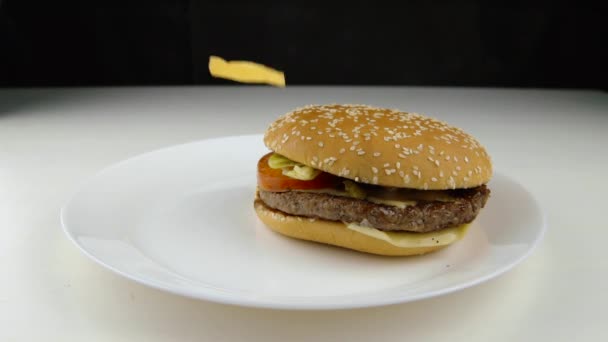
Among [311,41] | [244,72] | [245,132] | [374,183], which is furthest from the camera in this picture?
[244,72]

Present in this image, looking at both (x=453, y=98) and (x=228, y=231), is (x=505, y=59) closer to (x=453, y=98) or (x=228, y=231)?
(x=453, y=98)

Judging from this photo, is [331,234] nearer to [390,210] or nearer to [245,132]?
[390,210]

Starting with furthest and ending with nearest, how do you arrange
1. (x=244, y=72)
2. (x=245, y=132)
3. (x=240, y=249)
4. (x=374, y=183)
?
(x=244, y=72) < (x=245, y=132) < (x=240, y=249) < (x=374, y=183)

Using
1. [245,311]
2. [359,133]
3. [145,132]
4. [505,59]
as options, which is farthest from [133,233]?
[505,59]

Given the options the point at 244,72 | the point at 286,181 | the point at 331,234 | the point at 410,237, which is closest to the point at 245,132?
the point at 286,181

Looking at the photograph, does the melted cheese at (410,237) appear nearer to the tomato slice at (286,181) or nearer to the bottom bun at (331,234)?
the bottom bun at (331,234)

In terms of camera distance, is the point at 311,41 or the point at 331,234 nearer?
the point at 331,234

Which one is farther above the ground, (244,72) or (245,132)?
(245,132)
